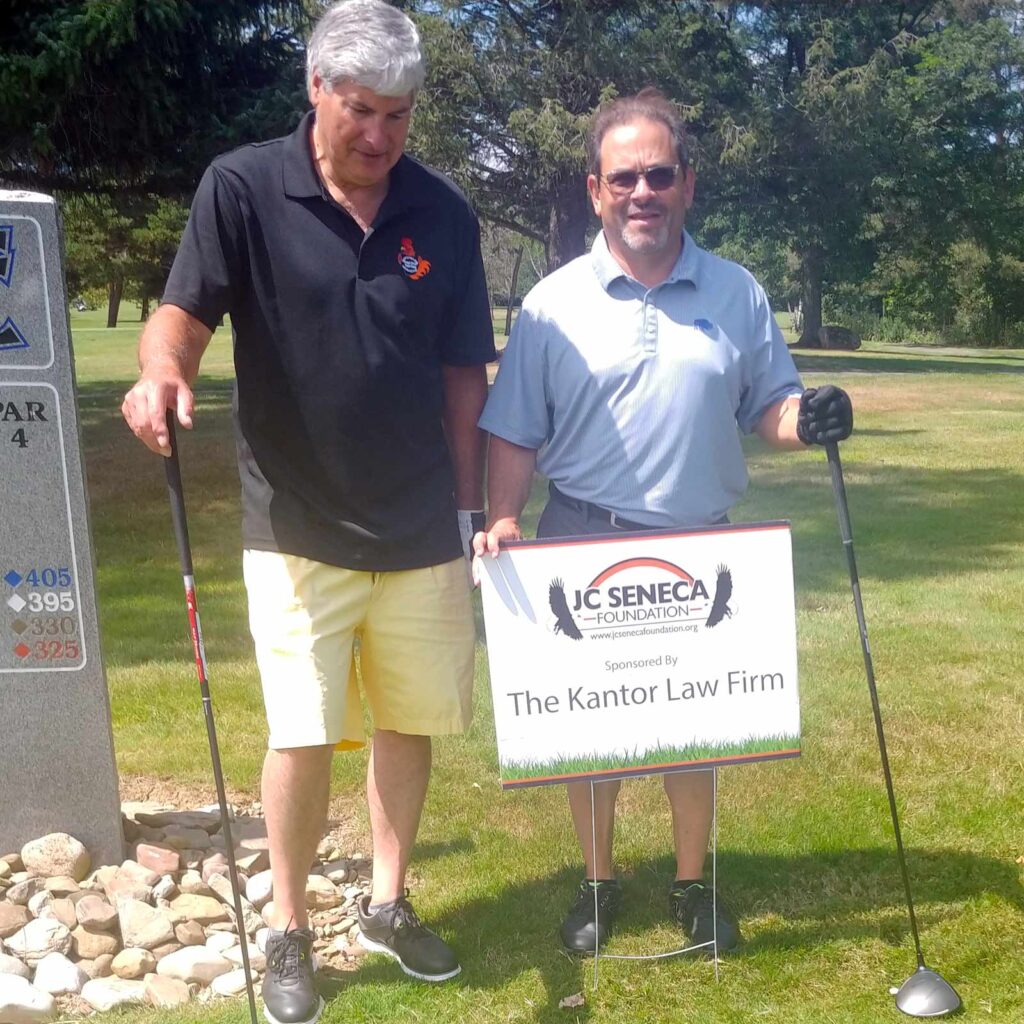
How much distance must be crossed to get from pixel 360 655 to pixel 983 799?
2506 millimetres

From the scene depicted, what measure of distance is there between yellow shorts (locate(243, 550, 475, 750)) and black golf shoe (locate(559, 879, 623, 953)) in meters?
0.68

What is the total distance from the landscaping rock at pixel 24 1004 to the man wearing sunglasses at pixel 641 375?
4.64ft

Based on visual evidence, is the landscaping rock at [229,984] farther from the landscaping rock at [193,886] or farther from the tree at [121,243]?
the tree at [121,243]

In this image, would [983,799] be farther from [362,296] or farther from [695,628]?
[362,296]

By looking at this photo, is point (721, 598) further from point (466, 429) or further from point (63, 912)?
point (63, 912)

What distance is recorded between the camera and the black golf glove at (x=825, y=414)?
3150 mm

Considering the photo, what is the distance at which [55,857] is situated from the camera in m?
3.79

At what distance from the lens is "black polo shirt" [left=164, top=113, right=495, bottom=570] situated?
9.73ft

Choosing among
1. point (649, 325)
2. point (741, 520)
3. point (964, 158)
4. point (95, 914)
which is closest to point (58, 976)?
point (95, 914)

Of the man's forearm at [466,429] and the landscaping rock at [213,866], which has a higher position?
the man's forearm at [466,429]

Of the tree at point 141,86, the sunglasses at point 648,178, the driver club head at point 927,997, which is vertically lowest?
the driver club head at point 927,997

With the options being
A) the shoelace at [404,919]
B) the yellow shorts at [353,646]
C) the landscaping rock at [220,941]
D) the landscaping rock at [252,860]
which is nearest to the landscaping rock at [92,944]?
the landscaping rock at [220,941]

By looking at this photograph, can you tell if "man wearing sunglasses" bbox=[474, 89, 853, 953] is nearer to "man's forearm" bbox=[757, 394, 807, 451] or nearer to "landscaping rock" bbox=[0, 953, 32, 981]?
"man's forearm" bbox=[757, 394, 807, 451]

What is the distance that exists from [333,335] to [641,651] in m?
1.09
